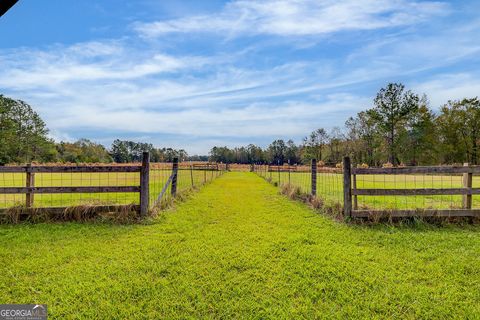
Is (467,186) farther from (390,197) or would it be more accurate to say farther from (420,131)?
(420,131)

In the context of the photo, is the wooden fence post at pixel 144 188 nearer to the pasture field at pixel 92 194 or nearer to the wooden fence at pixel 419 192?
the pasture field at pixel 92 194

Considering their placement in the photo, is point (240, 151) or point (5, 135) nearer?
point (5, 135)

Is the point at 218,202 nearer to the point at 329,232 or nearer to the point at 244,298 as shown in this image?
the point at 329,232

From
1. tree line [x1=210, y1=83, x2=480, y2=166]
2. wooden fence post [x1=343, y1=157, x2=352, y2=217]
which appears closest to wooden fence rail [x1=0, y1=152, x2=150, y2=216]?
wooden fence post [x1=343, y1=157, x2=352, y2=217]

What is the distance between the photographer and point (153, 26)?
800 cm

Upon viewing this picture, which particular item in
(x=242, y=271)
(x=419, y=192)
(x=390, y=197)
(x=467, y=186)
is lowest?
(x=242, y=271)

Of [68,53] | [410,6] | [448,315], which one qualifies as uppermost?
[410,6]

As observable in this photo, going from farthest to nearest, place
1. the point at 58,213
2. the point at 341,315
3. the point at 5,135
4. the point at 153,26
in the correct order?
the point at 5,135, the point at 153,26, the point at 58,213, the point at 341,315

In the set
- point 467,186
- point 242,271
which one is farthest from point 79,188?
point 467,186

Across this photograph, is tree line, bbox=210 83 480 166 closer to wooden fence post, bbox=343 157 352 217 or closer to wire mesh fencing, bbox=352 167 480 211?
wire mesh fencing, bbox=352 167 480 211

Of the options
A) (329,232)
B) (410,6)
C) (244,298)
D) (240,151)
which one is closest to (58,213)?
(244,298)

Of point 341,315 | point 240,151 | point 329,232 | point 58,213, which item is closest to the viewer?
point 341,315

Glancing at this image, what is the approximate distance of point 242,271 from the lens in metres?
3.35

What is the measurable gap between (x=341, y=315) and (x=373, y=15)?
8.33m
